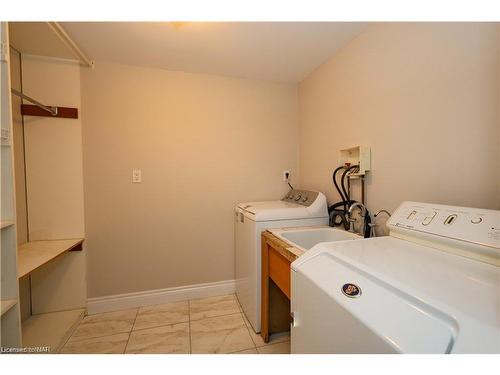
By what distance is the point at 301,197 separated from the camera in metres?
1.95

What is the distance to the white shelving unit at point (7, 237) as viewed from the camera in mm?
966

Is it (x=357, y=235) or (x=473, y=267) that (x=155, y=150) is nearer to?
(x=357, y=235)

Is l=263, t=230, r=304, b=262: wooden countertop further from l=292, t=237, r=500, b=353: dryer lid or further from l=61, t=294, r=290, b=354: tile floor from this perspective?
l=61, t=294, r=290, b=354: tile floor

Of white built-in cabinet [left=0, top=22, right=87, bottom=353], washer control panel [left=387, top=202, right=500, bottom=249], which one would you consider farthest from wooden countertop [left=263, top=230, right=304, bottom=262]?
white built-in cabinet [left=0, top=22, right=87, bottom=353]

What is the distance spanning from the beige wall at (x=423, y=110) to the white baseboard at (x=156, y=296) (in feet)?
5.32

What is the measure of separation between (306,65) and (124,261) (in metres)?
2.43

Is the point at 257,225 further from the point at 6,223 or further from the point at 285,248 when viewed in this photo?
the point at 6,223

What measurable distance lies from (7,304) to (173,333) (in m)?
1.02

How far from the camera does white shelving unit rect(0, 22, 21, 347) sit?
0.97m

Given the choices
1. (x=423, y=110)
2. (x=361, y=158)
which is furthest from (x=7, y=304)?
(x=423, y=110)

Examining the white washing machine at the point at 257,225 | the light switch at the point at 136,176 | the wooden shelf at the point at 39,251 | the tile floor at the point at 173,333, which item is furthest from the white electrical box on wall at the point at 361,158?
the wooden shelf at the point at 39,251

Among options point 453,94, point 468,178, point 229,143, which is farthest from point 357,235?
point 229,143

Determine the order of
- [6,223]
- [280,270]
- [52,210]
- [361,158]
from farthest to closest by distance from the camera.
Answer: [52,210] → [361,158] → [280,270] → [6,223]

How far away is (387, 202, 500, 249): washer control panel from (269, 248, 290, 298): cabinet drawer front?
59 cm
